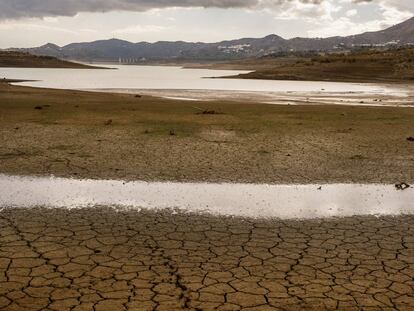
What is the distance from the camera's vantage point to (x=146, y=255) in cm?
725

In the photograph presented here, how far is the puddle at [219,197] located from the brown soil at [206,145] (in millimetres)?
761

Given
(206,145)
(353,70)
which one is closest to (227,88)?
(353,70)

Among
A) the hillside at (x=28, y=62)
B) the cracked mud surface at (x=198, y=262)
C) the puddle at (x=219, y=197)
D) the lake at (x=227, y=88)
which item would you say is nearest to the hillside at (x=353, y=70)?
the lake at (x=227, y=88)

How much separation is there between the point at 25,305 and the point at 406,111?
2727cm

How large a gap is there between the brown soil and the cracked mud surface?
3.75 metres

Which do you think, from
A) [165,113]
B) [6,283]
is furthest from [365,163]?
[165,113]

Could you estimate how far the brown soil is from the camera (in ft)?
43.3

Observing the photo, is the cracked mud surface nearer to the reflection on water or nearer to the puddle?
the puddle

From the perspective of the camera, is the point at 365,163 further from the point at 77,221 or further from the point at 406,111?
the point at 406,111

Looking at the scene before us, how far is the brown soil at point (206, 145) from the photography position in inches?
520

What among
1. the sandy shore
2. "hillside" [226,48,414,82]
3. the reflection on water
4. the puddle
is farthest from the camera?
"hillside" [226,48,414,82]

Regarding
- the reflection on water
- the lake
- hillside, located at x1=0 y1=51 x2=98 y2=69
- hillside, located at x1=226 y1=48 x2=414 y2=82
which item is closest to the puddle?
the lake

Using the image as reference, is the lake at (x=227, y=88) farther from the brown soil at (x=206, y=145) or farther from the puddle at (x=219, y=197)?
the puddle at (x=219, y=197)

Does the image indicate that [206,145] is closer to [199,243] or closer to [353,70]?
[199,243]
